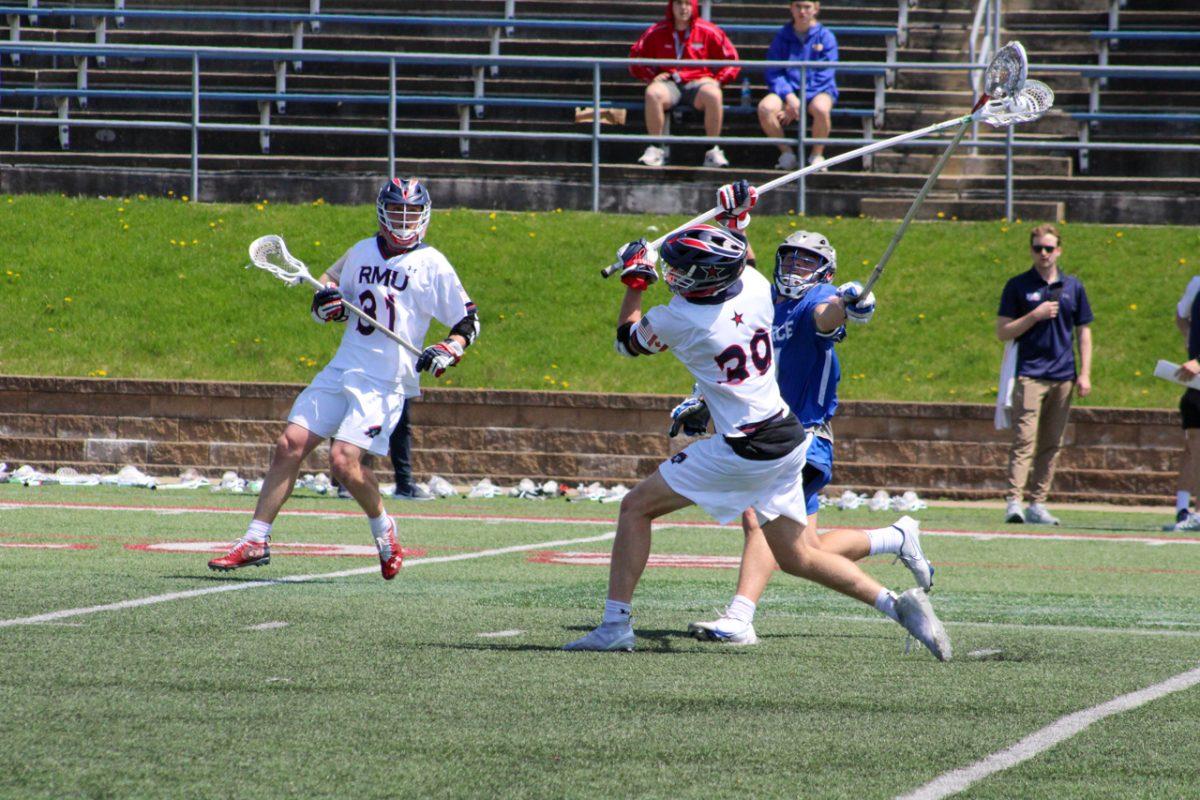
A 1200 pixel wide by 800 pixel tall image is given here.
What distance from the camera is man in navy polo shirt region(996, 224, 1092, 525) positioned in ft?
46.2

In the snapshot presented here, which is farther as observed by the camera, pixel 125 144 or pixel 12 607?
pixel 125 144

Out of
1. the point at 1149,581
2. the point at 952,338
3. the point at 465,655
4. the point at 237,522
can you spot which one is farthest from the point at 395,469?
the point at 465,655

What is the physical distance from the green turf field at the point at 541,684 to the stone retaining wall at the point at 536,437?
4676 millimetres

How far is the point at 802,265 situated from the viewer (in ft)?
26.1

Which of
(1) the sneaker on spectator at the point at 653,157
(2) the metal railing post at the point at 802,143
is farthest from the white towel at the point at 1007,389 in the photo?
(1) the sneaker on spectator at the point at 653,157

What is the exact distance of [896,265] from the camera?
18.3 metres

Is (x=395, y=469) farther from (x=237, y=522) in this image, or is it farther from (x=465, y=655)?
(x=465, y=655)

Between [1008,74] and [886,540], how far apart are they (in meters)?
2.87

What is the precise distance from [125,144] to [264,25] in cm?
296

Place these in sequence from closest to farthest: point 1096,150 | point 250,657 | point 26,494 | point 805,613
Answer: point 250,657 → point 805,613 → point 26,494 → point 1096,150

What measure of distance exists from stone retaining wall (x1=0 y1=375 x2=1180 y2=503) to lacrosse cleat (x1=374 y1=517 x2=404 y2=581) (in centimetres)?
676

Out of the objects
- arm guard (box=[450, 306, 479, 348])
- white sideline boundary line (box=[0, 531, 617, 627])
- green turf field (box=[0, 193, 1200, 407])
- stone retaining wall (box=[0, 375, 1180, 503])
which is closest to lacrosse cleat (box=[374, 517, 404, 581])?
white sideline boundary line (box=[0, 531, 617, 627])

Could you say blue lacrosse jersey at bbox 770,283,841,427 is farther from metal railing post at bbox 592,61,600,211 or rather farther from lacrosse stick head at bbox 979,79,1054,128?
metal railing post at bbox 592,61,600,211

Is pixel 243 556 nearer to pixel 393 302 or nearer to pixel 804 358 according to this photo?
pixel 393 302
